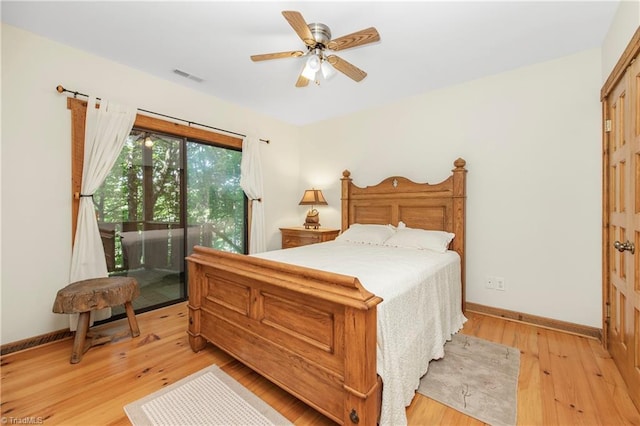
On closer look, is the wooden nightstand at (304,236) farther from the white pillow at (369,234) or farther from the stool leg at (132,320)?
the stool leg at (132,320)

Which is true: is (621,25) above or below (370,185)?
above

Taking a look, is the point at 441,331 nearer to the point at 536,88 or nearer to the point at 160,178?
the point at 536,88

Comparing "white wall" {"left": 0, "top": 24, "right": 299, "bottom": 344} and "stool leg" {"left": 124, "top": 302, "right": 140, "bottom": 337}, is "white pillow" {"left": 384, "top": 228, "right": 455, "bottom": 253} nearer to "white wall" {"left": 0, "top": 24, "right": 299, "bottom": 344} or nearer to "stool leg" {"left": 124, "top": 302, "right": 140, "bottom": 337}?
"stool leg" {"left": 124, "top": 302, "right": 140, "bottom": 337}

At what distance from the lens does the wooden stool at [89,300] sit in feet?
6.58

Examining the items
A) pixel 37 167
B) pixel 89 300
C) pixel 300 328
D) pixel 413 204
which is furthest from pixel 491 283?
pixel 37 167

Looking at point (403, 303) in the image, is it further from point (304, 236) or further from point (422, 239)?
point (304, 236)

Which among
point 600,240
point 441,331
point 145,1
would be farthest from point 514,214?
point 145,1

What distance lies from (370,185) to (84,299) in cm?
318

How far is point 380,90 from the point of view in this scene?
3221 mm

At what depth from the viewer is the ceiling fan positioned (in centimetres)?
176

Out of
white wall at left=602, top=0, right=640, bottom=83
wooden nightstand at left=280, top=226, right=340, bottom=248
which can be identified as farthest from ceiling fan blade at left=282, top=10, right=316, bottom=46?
wooden nightstand at left=280, top=226, right=340, bottom=248

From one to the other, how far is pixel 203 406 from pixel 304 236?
2.50m

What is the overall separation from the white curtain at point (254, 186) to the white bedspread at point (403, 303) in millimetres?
1517

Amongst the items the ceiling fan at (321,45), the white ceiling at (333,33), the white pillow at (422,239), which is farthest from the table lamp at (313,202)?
the ceiling fan at (321,45)
